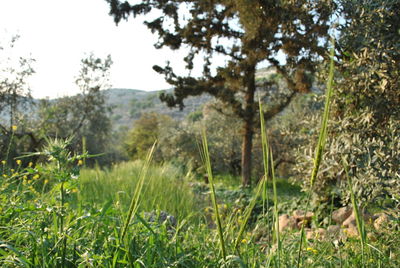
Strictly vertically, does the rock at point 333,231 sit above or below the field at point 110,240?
below

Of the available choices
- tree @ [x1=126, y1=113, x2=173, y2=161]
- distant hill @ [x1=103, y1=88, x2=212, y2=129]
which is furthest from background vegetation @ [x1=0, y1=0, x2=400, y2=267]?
distant hill @ [x1=103, y1=88, x2=212, y2=129]

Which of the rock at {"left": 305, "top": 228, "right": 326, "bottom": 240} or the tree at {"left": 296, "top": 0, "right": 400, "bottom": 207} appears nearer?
the rock at {"left": 305, "top": 228, "right": 326, "bottom": 240}

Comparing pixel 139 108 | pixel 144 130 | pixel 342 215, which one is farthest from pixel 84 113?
pixel 139 108

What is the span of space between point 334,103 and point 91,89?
1446cm

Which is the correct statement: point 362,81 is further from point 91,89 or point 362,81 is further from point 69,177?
point 91,89

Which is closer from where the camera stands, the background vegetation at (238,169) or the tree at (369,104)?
the background vegetation at (238,169)

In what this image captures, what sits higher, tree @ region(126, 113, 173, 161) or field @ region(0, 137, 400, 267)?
field @ region(0, 137, 400, 267)

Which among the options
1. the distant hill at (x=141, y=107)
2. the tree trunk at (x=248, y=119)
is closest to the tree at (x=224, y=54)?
the tree trunk at (x=248, y=119)

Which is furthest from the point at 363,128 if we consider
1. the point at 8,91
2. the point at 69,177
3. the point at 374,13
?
the point at 8,91

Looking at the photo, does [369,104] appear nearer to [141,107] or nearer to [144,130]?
[144,130]

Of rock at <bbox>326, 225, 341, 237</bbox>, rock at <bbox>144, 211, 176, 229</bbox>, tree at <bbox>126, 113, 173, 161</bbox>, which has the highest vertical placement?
rock at <bbox>144, 211, 176, 229</bbox>

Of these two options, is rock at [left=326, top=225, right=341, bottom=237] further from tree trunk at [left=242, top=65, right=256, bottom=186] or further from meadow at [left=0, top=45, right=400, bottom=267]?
tree trunk at [left=242, top=65, right=256, bottom=186]

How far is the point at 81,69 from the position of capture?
1727 centimetres

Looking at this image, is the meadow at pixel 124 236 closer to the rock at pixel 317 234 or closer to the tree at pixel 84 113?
the rock at pixel 317 234
